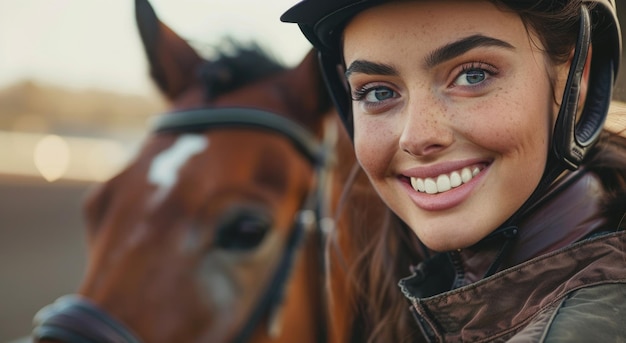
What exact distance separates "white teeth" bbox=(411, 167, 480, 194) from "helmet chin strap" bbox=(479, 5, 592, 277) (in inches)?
4.6

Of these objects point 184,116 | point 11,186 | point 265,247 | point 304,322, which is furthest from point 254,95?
point 11,186

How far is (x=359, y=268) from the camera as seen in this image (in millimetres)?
1965

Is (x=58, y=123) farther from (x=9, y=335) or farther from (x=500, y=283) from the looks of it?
(x=500, y=283)

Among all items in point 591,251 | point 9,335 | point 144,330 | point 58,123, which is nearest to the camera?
point 591,251

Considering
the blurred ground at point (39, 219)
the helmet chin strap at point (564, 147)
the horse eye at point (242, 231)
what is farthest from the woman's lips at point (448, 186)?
the blurred ground at point (39, 219)

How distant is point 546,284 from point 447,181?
0.77 ft

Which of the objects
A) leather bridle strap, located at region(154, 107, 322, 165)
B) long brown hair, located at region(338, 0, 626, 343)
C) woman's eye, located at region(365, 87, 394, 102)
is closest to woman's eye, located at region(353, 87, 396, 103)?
woman's eye, located at region(365, 87, 394, 102)

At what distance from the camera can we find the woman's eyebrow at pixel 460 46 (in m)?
1.29

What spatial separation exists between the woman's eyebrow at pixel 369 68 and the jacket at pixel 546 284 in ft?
1.13

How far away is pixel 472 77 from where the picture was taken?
4.28 ft

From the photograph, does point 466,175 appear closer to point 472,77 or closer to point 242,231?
point 472,77

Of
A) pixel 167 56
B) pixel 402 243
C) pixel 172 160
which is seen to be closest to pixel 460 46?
pixel 402 243

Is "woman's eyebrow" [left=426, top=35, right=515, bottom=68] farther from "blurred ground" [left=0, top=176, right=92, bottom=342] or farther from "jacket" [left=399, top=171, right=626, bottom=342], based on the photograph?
"blurred ground" [left=0, top=176, right=92, bottom=342]

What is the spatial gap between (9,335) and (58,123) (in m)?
13.4
